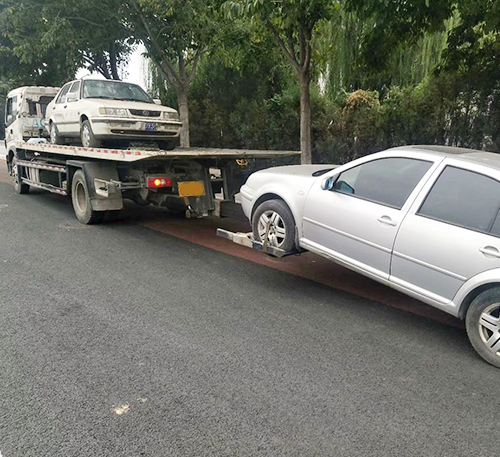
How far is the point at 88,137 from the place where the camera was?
8500 millimetres

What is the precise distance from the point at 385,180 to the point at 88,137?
6.07 m

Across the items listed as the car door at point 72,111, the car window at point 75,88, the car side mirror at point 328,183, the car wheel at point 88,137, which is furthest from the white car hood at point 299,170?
the car window at point 75,88

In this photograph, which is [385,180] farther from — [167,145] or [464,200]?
[167,145]

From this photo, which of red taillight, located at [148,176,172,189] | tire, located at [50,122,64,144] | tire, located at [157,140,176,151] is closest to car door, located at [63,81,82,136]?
tire, located at [50,122,64,144]

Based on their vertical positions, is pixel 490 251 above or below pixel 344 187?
below

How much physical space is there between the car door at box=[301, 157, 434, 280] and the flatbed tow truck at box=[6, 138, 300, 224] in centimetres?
243

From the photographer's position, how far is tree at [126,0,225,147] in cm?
1187

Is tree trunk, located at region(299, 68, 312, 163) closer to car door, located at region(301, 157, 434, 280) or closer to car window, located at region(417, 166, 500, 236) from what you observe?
car door, located at region(301, 157, 434, 280)

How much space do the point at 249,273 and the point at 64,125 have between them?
19.7 feet

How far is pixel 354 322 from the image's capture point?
169 inches

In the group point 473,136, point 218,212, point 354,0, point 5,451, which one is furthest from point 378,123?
point 5,451

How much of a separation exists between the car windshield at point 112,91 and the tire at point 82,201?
5.76 ft

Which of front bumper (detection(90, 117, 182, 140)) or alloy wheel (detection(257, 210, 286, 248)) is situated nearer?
alloy wheel (detection(257, 210, 286, 248))

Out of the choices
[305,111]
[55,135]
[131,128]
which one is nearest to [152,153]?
[131,128]
